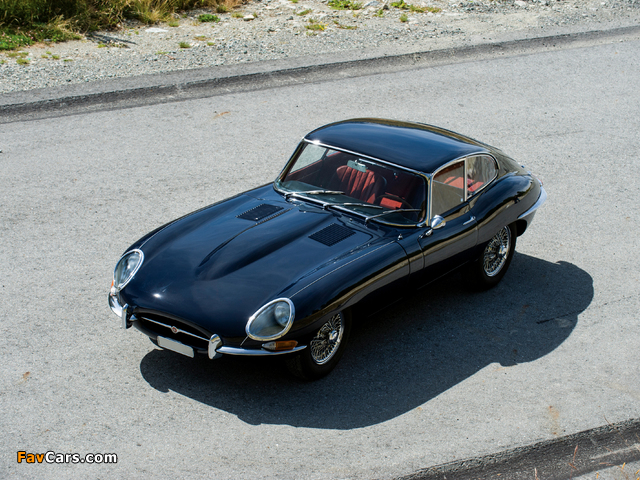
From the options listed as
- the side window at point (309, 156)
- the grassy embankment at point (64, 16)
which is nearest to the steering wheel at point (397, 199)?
the side window at point (309, 156)

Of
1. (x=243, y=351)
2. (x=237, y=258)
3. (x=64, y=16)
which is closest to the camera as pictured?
(x=243, y=351)

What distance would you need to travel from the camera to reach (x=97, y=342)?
5.52 metres

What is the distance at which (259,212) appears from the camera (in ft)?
19.2

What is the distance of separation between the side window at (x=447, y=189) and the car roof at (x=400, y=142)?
89 millimetres

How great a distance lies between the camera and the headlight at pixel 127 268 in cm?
518

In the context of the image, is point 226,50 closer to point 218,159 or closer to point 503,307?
point 218,159

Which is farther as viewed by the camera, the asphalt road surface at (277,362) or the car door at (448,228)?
the car door at (448,228)

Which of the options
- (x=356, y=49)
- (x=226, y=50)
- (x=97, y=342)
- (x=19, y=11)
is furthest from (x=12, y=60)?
(x=97, y=342)

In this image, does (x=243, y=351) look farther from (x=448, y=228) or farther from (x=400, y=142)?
(x=400, y=142)

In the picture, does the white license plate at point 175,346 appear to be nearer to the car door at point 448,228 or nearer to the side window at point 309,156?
the car door at point 448,228

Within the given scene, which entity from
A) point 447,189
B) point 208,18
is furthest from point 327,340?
point 208,18

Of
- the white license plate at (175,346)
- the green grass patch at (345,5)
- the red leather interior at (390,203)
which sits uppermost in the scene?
the green grass patch at (345,5)

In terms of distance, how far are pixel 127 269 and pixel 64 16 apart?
9.37 meters

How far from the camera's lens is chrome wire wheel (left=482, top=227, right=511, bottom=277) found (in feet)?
21.3
